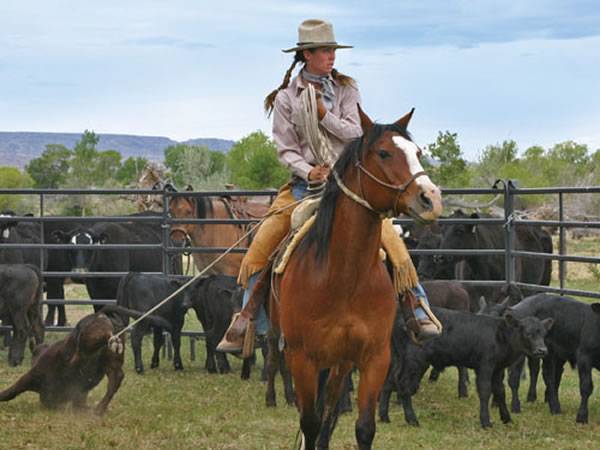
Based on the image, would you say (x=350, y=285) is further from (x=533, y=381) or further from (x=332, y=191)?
(x=533, y=381)

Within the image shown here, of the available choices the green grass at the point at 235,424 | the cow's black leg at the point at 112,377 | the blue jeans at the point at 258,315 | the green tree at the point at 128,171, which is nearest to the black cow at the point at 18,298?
the green grass at the point at 235,424

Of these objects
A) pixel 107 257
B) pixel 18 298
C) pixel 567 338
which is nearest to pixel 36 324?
pixel 18 298

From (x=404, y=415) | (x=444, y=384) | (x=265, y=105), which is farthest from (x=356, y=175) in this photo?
(x=444, y=384)

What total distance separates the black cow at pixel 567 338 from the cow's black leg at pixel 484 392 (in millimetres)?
788

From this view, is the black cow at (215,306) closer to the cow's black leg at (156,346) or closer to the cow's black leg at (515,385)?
the cow's black leg at (156,346)

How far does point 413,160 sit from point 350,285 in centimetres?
88

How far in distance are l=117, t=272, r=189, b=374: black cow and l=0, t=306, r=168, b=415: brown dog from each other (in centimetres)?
286

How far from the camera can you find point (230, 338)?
25.3 ft

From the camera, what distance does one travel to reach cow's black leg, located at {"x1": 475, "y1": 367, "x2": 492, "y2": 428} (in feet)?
30.5

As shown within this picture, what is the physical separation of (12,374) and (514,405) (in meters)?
5.57

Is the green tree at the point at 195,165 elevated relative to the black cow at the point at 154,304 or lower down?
elevated

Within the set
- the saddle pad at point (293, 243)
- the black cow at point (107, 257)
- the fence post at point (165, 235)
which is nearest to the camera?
the saddle pad at point (293, 243)

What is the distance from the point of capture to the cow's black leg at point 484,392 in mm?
9281

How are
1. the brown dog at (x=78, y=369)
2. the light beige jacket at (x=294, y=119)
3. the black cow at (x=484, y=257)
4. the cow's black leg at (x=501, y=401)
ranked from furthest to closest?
the black cow at (x=484, y=257)
the brown dog at (x=78, y=369)
the cow's black leg at (x=501, y=401)
the light beige jacket at (x=294, y=119)
